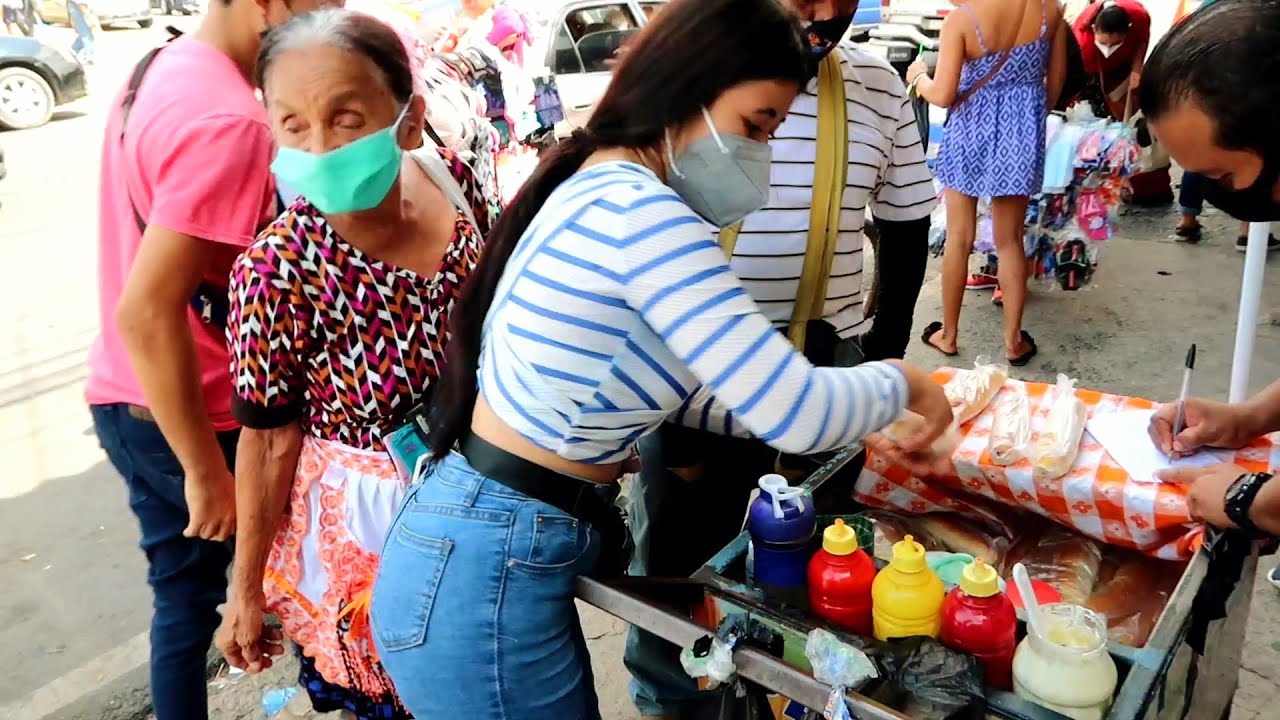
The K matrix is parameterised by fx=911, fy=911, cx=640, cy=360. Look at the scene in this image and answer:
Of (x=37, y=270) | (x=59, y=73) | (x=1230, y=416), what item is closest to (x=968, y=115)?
(x=1230, y=416)

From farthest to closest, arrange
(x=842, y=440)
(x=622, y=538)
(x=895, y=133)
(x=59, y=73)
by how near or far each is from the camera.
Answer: (x=59, y=73) → (x=895, y=133) → (x=622, y=538) → (x=842, y=440)

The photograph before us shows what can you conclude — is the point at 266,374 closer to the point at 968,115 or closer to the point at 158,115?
the point at 158,115

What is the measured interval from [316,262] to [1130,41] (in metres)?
6.08

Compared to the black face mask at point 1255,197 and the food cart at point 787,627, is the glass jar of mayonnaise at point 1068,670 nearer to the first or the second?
the food cart at point 787,627

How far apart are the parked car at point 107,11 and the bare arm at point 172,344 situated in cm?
1688

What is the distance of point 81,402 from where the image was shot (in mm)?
4391

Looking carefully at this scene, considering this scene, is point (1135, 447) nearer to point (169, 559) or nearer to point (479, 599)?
point (479, 599)

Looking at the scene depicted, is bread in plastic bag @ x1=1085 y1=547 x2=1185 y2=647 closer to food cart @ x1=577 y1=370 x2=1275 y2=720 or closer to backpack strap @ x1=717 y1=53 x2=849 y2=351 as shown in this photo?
food cart @ x1=577 y1=370 x2=1275 y2=720

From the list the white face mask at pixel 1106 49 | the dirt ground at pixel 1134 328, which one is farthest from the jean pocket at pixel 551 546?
the white face mask at pixel 1106 49

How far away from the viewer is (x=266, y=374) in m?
1.50

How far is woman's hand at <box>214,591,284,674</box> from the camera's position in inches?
66.9

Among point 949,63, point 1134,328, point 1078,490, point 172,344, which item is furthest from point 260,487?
point 1134,328

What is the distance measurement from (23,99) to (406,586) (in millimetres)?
10999

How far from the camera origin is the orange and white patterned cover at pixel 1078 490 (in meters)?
1.50
